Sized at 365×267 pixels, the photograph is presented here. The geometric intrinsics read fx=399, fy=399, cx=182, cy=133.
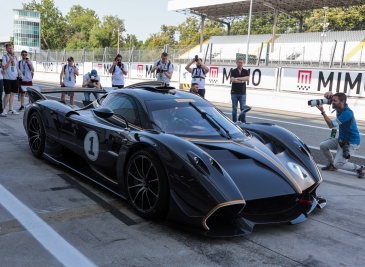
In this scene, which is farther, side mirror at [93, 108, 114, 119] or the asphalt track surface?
side mirror at [93, 108, 114, 119]

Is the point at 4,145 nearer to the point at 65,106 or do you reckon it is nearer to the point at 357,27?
the point at 65,106

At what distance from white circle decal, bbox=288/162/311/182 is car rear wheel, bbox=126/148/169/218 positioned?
4.57ft

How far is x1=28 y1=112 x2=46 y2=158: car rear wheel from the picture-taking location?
5.53 m

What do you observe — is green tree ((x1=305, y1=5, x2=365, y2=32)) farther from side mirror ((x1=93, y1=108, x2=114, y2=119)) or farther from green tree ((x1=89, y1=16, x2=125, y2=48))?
green tree ((x1=89, y1=16, x2=125, y2=48))

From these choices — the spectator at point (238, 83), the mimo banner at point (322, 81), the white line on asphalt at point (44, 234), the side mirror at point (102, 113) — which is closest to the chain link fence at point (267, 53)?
the mimo banner at point (322, 81)

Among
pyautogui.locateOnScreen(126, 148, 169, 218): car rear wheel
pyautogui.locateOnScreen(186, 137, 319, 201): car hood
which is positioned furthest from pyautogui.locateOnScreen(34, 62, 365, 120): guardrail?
pyautogui.locateOnScreen(126, 148, 169, 218): car rear wheel

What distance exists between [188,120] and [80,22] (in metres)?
120

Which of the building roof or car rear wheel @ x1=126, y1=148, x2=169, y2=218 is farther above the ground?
the building roof

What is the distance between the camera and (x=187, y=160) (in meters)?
3.36

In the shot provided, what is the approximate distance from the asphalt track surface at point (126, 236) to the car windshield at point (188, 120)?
0.95 metres

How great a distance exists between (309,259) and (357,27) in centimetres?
5042

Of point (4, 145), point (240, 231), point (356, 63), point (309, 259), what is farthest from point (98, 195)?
point (356, 63)

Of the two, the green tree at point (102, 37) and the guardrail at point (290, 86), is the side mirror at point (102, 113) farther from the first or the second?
the green tree at point (102, 37)

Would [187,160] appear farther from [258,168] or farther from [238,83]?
[238,83]
